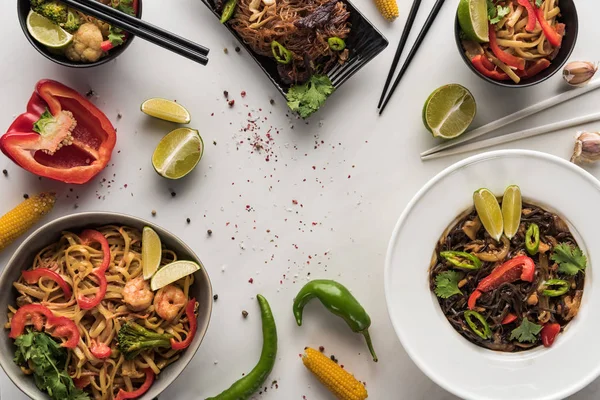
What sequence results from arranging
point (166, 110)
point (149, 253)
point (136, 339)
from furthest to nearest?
1. point (166, 110)
2. point (149, 253)
3. point (136, 339)

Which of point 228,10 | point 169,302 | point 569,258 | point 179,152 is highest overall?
point 228,10

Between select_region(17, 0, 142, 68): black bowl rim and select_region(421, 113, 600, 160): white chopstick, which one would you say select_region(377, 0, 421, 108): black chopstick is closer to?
select_region(421, 113, 600, 160): white chopstick

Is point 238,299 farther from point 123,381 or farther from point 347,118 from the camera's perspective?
point 347,118

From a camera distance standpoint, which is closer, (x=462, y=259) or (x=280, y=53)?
(x=462, y=259)

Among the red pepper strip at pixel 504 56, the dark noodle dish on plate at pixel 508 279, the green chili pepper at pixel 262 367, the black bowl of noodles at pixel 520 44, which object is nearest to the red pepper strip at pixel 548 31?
the black bowl of noodles at pixel 520 44

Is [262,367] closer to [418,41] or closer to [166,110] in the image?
[166,110]

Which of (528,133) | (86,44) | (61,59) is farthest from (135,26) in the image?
(528,133)

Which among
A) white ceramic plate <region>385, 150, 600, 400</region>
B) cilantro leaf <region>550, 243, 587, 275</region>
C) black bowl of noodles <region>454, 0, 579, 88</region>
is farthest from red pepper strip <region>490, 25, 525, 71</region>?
cilantro leaf <region>550, 243, 587, 275</region>

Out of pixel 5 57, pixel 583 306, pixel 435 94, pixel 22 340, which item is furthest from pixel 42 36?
pixel 583 306
